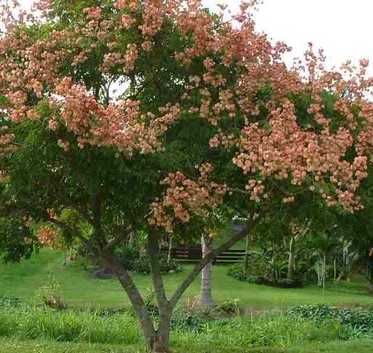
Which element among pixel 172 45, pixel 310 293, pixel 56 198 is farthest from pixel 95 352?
pixel 310 293

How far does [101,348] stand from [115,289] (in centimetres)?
1072

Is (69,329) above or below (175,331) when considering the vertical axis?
above

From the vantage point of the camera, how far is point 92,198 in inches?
317

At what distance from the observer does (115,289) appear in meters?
20.7

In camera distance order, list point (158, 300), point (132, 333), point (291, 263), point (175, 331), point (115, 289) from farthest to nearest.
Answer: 1. point (291, 263)
2. point (115, 289)
3. point (175, 331)
4. point (132, 333)
5. point (158, 300)

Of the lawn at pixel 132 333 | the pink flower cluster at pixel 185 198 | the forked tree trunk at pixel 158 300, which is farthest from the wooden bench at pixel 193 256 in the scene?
the pink flower cluster at pixel 185 198

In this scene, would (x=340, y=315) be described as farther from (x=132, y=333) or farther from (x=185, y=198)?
(x=185, y=198)

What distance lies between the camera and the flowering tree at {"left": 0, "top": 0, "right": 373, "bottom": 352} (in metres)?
6.86

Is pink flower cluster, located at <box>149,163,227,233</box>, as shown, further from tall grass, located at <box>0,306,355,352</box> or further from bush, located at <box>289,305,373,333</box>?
bush, located at <box>289,305,373,333</box>

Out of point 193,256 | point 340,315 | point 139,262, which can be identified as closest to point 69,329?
point 340,315

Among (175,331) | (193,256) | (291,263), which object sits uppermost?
(193,256)

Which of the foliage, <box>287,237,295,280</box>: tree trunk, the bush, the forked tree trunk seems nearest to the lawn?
the forked tree trunk

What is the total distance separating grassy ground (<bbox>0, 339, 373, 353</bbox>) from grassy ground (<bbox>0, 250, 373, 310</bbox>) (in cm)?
625

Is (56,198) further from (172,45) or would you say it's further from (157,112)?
(172,45)
